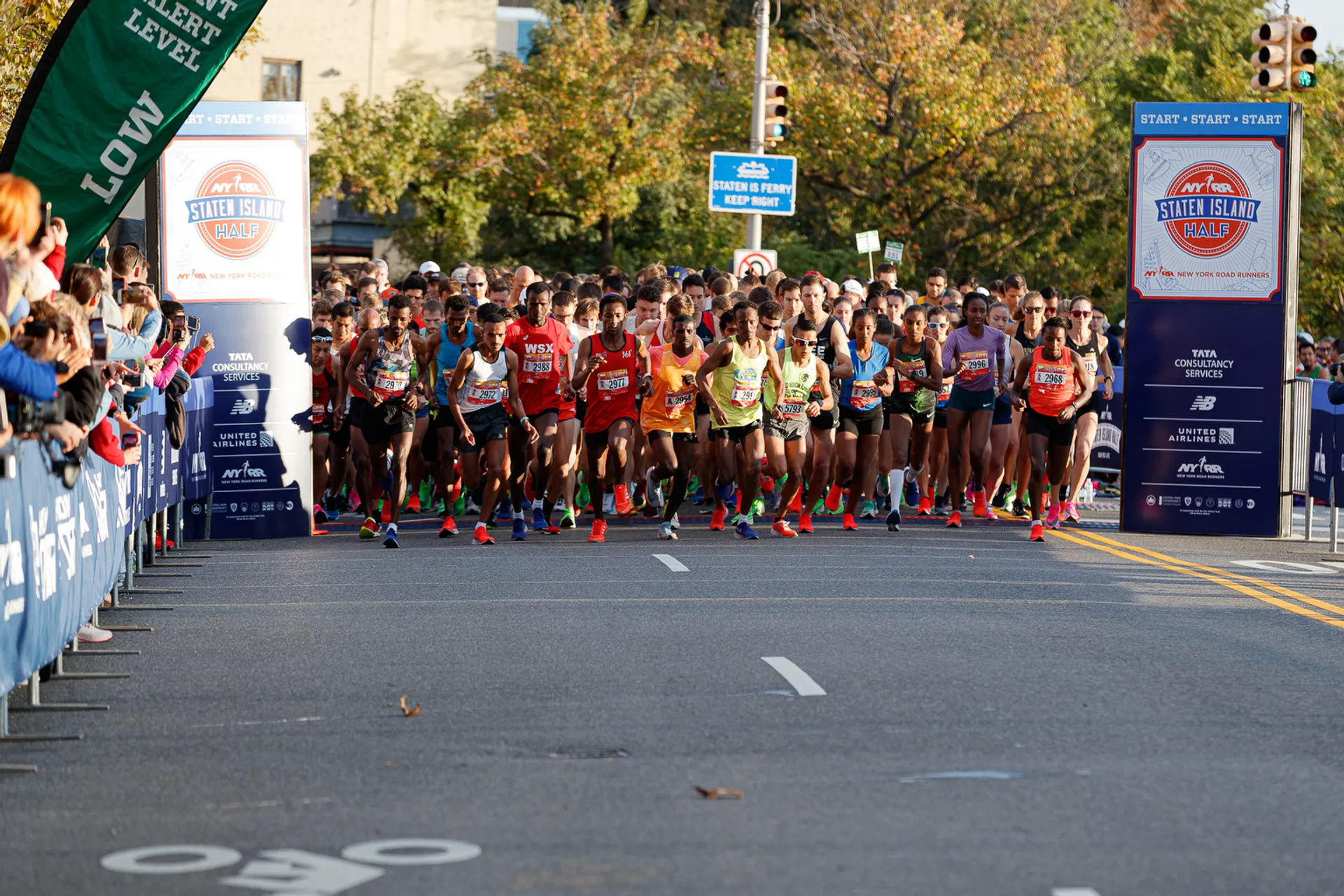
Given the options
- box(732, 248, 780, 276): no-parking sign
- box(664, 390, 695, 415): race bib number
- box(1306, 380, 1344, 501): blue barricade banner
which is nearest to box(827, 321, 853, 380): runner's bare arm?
box(664, 390, 695, 415): race bib number

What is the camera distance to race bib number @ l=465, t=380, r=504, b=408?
16812mm

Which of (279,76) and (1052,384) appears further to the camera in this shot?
(279,76)

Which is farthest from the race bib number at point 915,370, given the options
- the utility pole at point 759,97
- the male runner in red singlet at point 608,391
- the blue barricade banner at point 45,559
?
the utility pole at point 759,97

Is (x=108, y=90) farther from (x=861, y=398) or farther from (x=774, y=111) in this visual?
(x=774, y=111)

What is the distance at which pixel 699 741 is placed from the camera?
8.01m

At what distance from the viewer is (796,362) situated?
17.2m

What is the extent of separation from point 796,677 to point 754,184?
829 inches

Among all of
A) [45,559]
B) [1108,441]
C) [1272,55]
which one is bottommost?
[45,559]

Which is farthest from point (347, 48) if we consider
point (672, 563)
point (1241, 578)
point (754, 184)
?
point (1241, 578)

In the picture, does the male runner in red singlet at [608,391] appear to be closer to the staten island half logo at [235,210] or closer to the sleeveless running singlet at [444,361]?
the sleeveless running singlet at [444,361]

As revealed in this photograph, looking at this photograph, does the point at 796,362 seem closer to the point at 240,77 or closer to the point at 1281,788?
the point at 1281,788

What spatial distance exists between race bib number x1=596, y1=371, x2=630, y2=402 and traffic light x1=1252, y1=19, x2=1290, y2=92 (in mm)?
7281

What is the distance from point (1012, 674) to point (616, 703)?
2043 millimetres

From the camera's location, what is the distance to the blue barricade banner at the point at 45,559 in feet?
25.4
